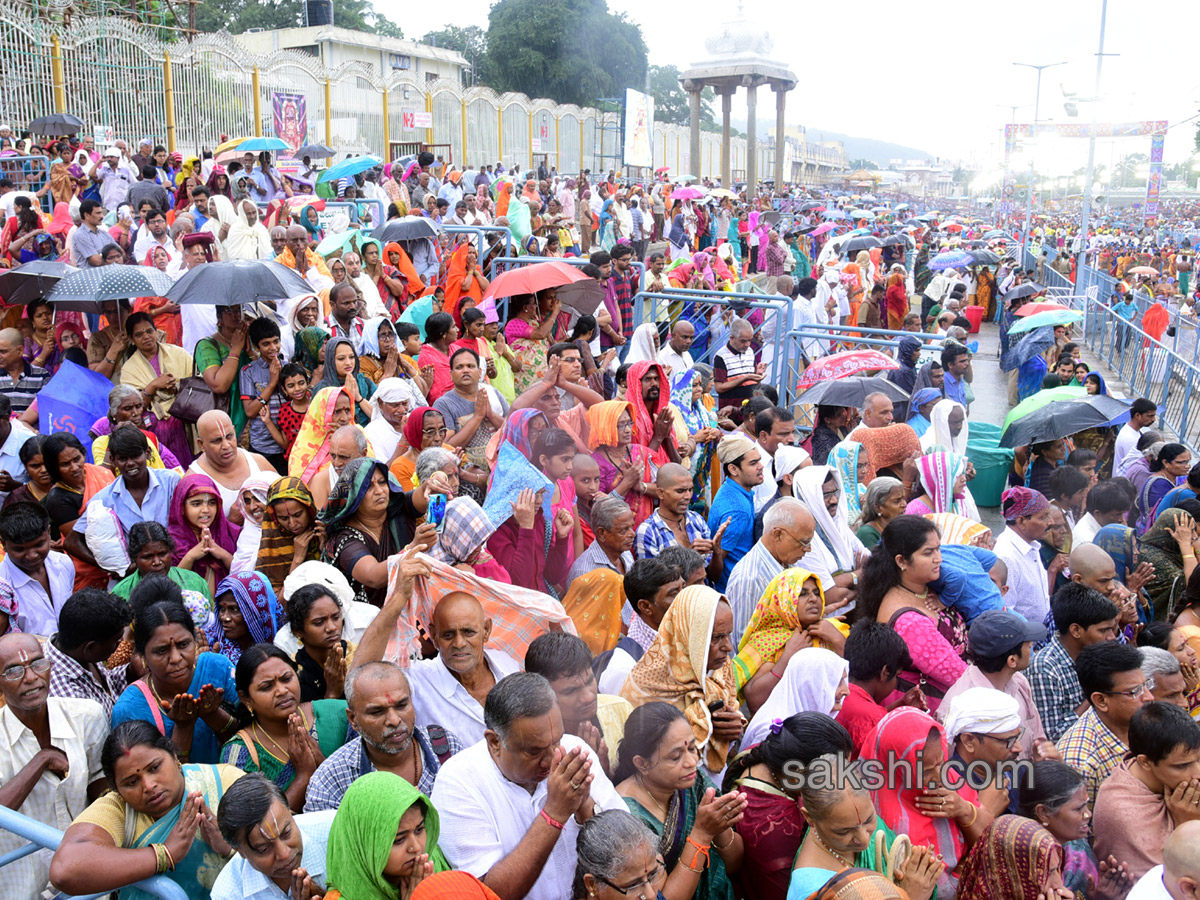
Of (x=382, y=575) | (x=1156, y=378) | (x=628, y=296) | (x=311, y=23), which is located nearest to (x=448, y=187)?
(x=628, y=296)

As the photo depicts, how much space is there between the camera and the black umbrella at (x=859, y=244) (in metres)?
17.8

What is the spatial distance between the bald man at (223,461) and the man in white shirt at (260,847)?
2.24 metres

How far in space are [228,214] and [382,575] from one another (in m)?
6.73

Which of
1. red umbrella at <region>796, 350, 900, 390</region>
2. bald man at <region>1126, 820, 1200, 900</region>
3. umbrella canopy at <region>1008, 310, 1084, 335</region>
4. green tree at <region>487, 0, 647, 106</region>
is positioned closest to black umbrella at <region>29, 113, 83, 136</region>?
red umbrella at <region>796, 350, 900, 390</region>

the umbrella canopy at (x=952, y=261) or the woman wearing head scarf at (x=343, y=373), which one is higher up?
the umbrella canopy at (x=952, y=261)

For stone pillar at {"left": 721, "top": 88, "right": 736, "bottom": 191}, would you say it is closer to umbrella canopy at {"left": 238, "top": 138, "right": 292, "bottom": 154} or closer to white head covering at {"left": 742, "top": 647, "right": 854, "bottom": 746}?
umbrella canopy at {"left": 238, "top": 138, "right": 292, "bottom": 154}

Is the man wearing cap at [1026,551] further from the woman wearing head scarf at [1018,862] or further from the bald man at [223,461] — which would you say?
the bald man at [223,461]

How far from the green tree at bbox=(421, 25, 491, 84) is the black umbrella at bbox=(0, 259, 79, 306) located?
135 ft

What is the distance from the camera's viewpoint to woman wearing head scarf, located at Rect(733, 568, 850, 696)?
387 centimetres

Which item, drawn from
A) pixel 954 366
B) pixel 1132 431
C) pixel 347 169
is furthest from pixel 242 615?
pixel 347 169

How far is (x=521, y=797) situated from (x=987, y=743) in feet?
4.97

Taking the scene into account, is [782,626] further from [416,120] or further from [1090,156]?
[1090,156]

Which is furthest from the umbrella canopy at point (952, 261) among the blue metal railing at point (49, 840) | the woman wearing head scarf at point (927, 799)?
the blue metal railing at point (49, 840)

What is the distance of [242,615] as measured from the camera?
3816 mm
